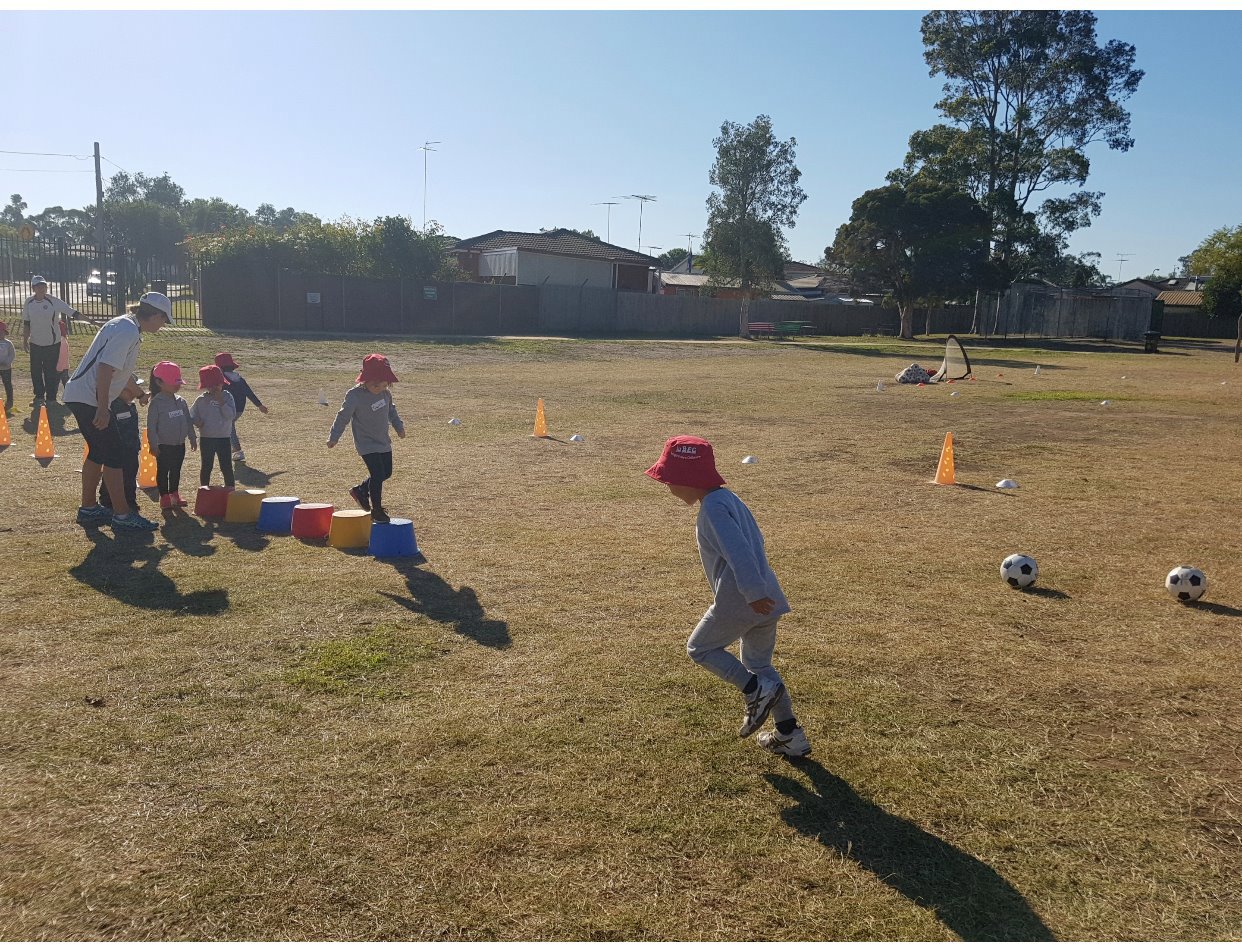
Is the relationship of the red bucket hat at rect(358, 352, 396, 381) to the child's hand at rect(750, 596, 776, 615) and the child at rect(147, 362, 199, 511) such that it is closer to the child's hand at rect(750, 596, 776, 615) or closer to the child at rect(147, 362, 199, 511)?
the child at rect(147, 362, 199, 511)

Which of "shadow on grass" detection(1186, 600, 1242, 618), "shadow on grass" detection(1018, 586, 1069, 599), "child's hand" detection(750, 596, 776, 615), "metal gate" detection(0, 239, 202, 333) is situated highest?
"metal gate" detection(0, 239, 202, 333)

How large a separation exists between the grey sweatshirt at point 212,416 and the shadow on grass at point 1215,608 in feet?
30.4

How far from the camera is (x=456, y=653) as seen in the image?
598cm

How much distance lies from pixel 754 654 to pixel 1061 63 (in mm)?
66185

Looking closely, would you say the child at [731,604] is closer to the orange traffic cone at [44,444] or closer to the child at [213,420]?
the child at [213,420]

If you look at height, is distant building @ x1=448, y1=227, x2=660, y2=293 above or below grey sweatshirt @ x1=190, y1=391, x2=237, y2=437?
above

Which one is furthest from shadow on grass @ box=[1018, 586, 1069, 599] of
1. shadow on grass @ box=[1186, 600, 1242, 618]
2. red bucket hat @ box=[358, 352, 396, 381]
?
red bucket hat @ box=[358, 352, 396, 381]

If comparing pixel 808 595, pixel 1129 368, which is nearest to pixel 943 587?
pixel 808 595

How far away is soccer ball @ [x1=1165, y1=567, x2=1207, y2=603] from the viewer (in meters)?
7.30

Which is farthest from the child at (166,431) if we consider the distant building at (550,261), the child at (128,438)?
the distant building at (550,261)

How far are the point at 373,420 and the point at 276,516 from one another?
1245mm

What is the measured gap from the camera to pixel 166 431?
9.54 meters

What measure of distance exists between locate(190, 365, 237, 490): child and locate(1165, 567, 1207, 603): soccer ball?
29.4ft

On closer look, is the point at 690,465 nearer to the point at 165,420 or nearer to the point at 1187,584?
the point at 1187,584
